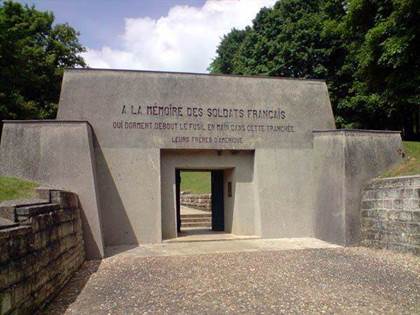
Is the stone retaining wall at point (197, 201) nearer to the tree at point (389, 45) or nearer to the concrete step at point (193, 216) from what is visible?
the concrete step at point (193, 216)

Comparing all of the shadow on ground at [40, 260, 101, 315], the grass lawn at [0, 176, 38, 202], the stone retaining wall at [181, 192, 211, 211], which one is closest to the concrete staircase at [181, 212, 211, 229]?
the stone retaining wall at [181, 192, 211, 211]

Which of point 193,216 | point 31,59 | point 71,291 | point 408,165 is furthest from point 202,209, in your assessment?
point 71,291

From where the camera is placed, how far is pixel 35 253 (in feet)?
16.7

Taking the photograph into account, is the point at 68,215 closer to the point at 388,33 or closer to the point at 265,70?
the point at 388,33

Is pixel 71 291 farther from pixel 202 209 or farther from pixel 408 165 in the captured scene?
pixel 202 209

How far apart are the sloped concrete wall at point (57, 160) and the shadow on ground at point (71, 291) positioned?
1070 millimetres

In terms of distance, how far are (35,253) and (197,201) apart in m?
16.5

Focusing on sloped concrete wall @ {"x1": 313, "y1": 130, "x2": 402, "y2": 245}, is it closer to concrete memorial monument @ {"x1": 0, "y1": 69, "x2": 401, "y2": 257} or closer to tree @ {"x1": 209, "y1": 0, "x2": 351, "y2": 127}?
concrete memorial monument @ {"x1": 0, "y1": 69, "x2": 401, "y2": 257}

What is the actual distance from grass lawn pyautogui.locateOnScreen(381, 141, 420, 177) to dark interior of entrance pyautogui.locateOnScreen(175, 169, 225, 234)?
16.7ft

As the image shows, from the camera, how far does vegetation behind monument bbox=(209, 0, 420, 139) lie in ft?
46.0

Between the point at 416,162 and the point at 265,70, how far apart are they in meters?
13.4

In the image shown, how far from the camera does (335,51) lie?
2162cm

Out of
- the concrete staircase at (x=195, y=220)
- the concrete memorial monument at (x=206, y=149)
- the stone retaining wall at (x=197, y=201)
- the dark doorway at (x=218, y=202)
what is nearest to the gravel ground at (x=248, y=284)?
the concrete memorial monument at (x=206, y=149)

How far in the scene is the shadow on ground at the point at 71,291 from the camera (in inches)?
209
